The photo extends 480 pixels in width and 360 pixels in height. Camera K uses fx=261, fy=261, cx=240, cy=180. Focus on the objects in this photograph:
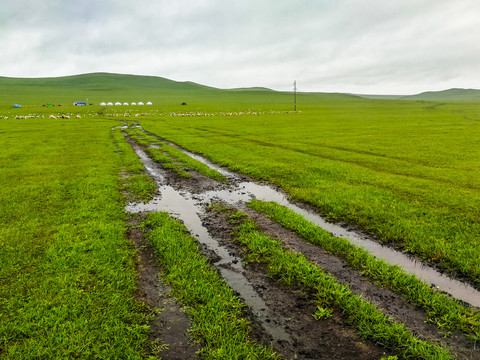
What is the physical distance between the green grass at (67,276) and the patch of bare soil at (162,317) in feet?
0.85

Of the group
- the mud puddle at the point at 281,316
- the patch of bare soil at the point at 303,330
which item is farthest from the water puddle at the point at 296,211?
the patch of bare soil at the point at 303,330

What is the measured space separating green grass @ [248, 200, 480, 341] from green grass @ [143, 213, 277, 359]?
4200mm

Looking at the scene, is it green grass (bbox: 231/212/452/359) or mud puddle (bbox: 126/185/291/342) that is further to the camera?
mud puddle (bbox: 126/185/291/342)

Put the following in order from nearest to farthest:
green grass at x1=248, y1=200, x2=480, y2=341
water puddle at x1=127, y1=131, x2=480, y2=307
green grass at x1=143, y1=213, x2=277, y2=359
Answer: green grass at x1=143, y1=213, x2=277, y2=359 → green grass at x1=248, y1=200, x2=480, y2=341 → water puddle at x1=127, y1=131, x2=480, y2=307

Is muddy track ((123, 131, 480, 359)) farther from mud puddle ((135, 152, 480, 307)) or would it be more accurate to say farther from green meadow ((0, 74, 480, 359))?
mud puddle ((135, 152, 480, 307))

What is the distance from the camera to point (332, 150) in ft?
96.9

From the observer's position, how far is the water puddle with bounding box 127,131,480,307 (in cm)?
766

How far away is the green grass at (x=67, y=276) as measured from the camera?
5.80 metres

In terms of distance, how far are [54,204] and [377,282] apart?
15.2 meters

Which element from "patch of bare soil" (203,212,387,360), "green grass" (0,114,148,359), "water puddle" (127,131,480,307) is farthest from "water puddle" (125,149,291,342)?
"green grass" (0,114,148,359)

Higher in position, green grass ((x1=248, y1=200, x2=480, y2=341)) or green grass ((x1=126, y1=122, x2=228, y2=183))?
green grass ((x1=126, y1=122, x2=228, y2=183))

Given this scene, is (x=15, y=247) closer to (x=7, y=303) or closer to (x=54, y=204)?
(x=7, y=303)

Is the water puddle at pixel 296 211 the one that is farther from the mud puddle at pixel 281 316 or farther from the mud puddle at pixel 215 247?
the mud puddle at pixel 281 316

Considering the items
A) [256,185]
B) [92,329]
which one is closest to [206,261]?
[92,329]
